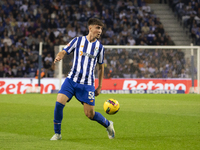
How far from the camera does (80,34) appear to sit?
934 inches

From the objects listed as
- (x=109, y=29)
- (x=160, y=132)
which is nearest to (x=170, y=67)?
(x=109, y=29)

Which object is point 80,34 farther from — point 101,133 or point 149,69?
point 101,133

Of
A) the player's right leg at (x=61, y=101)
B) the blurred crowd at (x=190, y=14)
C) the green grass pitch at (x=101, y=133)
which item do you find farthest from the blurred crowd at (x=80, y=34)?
the player's right leg at (x=61, y=101)

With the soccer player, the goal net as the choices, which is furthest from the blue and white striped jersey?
the goal net

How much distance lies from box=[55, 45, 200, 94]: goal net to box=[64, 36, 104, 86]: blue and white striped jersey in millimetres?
12942

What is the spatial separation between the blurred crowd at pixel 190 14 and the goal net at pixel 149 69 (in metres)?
5.36

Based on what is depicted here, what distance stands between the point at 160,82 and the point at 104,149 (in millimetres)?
14760

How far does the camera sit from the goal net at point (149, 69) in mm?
19281

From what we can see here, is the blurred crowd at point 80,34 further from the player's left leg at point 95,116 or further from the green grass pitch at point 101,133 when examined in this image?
the player's left leg at point 95,116

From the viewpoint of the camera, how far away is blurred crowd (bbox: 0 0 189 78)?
19734mm

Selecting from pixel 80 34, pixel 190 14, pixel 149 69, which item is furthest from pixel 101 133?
pixel 190 14

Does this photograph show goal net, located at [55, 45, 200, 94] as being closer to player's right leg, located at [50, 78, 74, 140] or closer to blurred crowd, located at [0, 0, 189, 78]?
blurred crowd, located at [0, 0, 189, 78]

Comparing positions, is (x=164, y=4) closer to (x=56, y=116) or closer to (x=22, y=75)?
(x=22, y=75)

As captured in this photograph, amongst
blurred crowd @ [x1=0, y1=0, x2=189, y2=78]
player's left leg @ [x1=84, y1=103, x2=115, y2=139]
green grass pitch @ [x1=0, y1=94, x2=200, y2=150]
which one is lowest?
green grass pitch @ [x1=0, y1=94, x2=200, y2=150]
